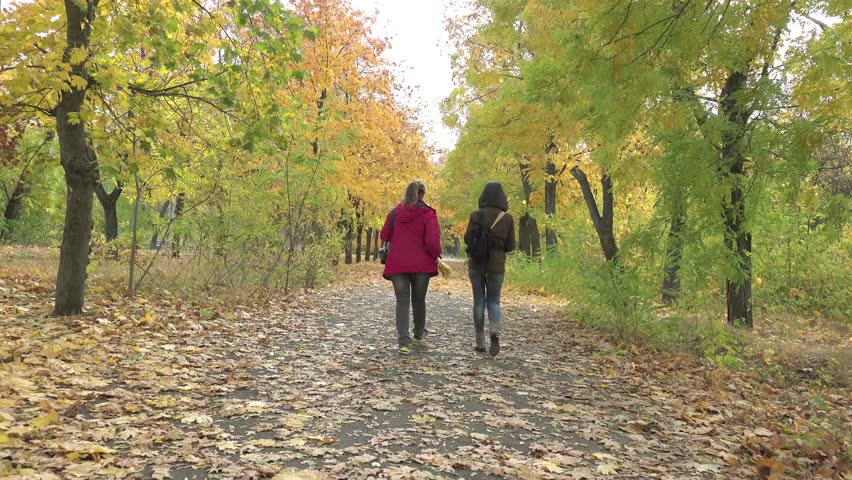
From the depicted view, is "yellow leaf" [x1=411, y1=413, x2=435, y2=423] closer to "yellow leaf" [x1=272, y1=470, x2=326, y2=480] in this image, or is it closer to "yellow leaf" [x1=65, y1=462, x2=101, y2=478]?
"yellow leaf" [x1=272, y1=470, x2=326, y2=480]

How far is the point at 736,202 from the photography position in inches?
303

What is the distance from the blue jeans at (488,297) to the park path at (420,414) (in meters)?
0.46

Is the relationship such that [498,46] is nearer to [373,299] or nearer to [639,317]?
[373,299]

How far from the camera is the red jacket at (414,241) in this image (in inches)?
253

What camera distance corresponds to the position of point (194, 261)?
10859mm

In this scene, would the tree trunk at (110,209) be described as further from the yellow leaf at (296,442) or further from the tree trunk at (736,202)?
the tree trunk at (736,202)

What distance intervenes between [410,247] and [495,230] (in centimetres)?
110

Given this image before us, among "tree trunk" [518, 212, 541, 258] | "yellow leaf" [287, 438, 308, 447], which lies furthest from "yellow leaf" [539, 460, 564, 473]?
"tree trunk" [518, 212, 541, 258]

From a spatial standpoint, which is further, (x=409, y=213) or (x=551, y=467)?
(x=409, y=213)

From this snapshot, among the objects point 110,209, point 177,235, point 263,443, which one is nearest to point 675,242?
point 263,443

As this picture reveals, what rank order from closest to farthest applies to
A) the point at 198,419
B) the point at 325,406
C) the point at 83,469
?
the point at 83,469, the point at 198,419, the point at 325,406

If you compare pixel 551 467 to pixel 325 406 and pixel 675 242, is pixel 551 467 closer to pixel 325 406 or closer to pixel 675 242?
pixel 325 406

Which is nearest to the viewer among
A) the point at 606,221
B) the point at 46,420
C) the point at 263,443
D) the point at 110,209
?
the point at 46,420

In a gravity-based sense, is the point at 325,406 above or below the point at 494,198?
below
